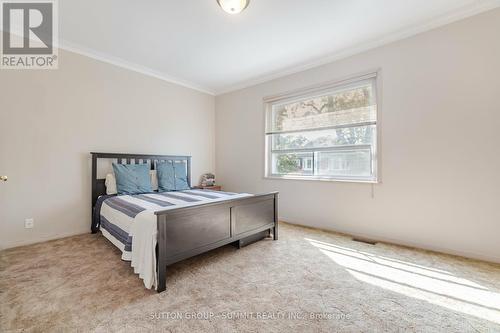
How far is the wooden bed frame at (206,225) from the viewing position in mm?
1913

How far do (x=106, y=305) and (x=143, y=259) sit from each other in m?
0.39

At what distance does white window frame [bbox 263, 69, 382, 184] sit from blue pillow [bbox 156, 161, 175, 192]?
1.72 m

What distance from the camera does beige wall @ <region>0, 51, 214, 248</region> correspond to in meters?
2.73

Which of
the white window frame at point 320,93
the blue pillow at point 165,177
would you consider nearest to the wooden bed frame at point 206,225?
the blue pillow at point 165,177

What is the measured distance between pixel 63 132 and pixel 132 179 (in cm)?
108

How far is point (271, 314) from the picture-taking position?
158cm

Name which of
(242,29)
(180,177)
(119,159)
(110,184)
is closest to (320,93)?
(242,29)

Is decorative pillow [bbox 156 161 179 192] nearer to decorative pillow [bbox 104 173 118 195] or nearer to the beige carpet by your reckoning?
decorative pillow [bbox 104 173 118 195]

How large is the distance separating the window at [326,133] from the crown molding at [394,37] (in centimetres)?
39

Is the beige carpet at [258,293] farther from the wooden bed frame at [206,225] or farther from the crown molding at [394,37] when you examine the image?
the crown molding at [394,37]

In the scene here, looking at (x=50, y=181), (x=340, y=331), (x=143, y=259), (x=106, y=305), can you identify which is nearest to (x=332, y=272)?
(x=340, y=331)

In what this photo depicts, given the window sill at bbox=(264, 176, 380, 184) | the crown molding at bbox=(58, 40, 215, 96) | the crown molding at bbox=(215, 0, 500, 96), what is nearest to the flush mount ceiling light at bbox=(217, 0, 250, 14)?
the crown molding at bbox=(215, 0, 500, 96)

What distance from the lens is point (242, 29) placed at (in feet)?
9.06

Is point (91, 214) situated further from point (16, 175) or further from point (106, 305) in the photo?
point (106, 305)
